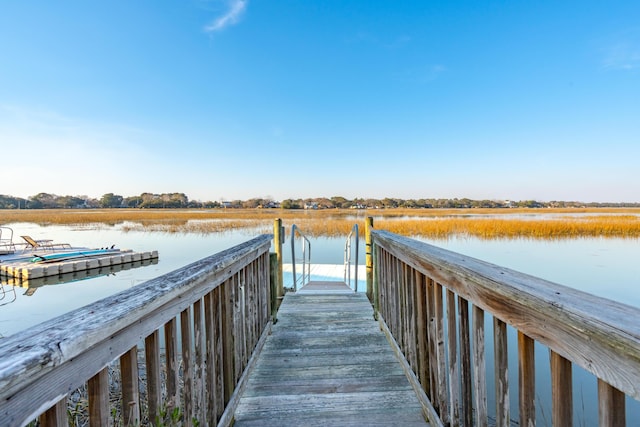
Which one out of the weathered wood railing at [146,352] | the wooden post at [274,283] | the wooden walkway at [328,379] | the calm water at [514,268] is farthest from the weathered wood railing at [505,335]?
the calm water at [514,268]

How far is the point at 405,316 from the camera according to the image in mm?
2199

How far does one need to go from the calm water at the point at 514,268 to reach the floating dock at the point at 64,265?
0.78m

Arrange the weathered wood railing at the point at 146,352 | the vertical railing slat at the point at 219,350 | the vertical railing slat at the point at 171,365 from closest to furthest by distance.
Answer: the weathered wood railing at the point at 146,352 → the vertical railing slat at the point at 171,365 → the vertical railing slat at the point at 219,350

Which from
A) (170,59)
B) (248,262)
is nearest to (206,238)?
(170,59)

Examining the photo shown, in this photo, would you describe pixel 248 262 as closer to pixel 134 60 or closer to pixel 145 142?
pixel 134 60

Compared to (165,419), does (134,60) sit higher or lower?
higher

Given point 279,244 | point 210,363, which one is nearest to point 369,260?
point 279,244

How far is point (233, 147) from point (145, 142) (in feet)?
23.0

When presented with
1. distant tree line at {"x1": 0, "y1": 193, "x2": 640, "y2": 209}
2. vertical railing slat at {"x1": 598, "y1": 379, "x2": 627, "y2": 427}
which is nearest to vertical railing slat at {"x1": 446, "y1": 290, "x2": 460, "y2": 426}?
vertical railing slat at {"x1": 598, "y1": 379, "x2": 627, "y2": 427}

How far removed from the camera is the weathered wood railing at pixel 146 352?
1.74ft

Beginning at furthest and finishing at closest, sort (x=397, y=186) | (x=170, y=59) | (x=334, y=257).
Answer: (x=397, y=186) < (x=170, y=59) < (x=334, y=257)

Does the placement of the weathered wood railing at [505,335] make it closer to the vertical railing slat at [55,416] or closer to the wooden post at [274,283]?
the vertical railing slat at [55,416]

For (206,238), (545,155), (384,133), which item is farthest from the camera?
(545,155)

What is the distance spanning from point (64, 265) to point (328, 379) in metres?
12.5
